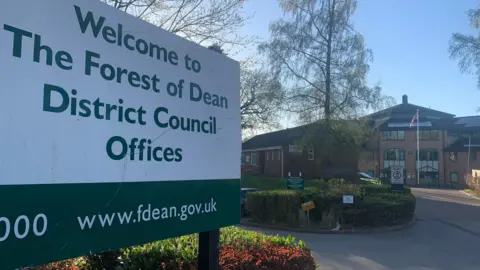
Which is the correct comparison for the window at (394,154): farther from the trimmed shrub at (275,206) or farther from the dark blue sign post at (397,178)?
the trimmed shrub at (275,206)

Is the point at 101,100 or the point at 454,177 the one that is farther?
the point at 454,177

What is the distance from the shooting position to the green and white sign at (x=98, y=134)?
2.12 meters

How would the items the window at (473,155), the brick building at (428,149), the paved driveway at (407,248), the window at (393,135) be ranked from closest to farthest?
the paved driveway at (407,248) < the brick building at (428,149) < the window at (473,155) < the window at (393,135)

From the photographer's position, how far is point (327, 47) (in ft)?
83.8

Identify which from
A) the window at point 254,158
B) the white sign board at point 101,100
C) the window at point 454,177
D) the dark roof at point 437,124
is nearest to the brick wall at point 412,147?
the window at point 454,177

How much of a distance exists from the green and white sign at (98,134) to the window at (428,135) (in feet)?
194

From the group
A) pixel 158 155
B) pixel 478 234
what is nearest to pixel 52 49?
pixel 158 155

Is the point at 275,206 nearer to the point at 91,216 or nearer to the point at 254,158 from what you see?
the point at 91,216

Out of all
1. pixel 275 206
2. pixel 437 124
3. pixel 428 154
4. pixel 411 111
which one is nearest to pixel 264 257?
pixel 275 206

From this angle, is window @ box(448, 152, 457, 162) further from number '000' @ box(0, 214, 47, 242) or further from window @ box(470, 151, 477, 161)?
number '000' @ box(0, 214, 47, 242)

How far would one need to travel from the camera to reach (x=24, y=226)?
83.7 inches

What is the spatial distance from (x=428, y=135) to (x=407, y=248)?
50.7m

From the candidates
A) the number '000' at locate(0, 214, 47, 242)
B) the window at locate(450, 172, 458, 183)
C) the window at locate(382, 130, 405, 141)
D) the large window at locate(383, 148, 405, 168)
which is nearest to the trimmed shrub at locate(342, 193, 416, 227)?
the number '000' at locate(0, 214, 47, 242)

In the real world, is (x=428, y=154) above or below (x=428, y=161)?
above
